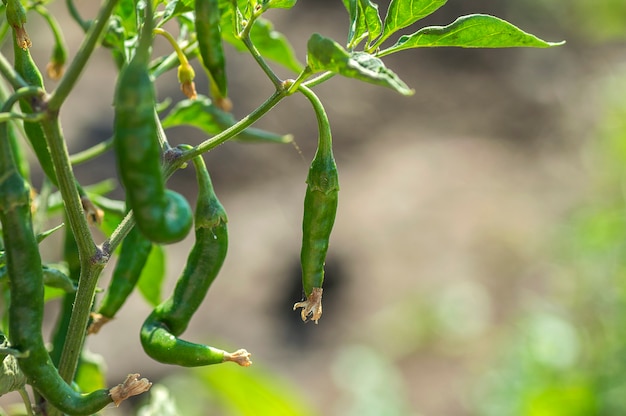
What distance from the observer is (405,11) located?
1.09 m

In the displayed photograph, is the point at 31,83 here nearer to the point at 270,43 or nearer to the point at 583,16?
the point at 270,43

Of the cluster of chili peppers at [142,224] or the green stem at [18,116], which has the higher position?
the green stem at [18,116]

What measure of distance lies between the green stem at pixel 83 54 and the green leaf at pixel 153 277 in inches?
29.2

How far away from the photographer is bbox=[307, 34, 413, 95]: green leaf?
0.82m

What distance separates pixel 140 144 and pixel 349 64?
228 mm

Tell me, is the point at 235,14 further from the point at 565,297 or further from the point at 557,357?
the point at 565,297

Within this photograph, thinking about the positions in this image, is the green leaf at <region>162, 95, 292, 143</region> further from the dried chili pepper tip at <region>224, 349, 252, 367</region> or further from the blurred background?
the blurred background

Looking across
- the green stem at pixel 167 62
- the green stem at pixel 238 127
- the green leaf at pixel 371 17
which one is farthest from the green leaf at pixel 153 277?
the green leaf at pixel 371 17

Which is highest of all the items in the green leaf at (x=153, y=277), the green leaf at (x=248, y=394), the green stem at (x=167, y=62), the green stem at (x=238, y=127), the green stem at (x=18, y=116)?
the green stem at (x=18, y=116)

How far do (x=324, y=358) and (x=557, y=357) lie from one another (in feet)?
5.58

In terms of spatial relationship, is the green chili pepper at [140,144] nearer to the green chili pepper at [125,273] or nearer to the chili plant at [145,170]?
the chili plant at [145,170]

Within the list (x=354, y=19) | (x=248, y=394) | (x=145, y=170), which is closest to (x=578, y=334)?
(x=248, y=394)

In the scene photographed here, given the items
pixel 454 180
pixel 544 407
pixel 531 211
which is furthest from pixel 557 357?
pixel 454 180

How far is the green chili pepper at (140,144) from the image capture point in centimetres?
79
